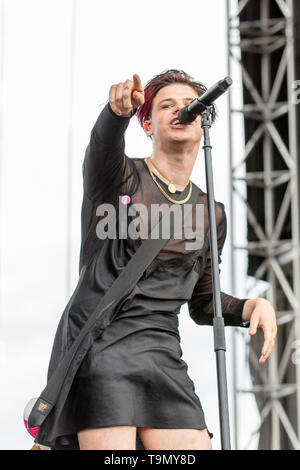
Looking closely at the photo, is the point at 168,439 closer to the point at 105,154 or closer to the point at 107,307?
the point at 107,307

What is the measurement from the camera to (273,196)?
578 centimetres

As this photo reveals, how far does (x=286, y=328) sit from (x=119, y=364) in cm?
382

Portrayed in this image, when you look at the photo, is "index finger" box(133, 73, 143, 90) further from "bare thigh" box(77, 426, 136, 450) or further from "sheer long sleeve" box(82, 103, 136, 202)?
"bare thigh" box(77, 426, 136, 450)

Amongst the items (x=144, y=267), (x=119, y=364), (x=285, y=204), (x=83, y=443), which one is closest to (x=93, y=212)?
(x=144, y=267)

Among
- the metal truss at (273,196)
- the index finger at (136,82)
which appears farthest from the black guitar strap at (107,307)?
the metal truss at (273,196)

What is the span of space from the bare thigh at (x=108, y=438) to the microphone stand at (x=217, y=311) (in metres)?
0.21

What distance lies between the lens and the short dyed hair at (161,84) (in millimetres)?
2080

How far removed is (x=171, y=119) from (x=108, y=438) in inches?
29.7

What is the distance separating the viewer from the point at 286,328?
5496mm

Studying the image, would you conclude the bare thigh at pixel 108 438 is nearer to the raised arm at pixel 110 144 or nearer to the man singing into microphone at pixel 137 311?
the man singing into microphone at pixel 137 311

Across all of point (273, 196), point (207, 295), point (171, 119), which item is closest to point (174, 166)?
point (171, 119)

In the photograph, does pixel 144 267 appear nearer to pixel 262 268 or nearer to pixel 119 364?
pixel 119 364

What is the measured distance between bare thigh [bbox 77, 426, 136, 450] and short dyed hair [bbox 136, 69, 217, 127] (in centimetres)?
78

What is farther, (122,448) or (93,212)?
(93,212)
